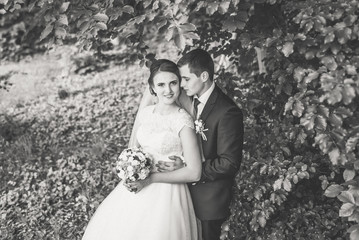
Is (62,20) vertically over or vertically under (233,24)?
over

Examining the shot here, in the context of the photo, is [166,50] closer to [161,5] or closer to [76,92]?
[76,92]

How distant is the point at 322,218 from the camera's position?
12.3ft

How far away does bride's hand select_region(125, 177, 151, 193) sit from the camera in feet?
9.69

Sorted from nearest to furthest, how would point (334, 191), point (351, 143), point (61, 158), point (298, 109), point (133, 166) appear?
point (351, 143) < point (334, 191) < point (298, 109) < point (133, 166) < point (61, 158)

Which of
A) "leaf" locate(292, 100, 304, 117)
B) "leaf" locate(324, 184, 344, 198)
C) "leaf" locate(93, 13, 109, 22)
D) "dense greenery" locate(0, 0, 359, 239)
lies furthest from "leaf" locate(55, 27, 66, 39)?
"leaf" locate(324, 184, 344, 198)

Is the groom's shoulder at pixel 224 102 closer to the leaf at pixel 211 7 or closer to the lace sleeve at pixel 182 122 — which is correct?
the lace sleeve at pixel 182 122

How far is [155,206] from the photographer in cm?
303

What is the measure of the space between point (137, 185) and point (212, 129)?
64 cm

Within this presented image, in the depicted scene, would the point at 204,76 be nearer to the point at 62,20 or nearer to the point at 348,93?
the point at 62,20

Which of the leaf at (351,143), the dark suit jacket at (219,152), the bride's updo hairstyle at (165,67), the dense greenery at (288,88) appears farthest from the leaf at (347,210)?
the bride's updo hairstyle at (165,67)

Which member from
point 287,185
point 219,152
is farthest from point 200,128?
point 287,185

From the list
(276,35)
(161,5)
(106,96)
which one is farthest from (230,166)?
(106,96)

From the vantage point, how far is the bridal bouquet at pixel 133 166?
112 inches

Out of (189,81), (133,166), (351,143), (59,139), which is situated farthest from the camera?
(59,139)
